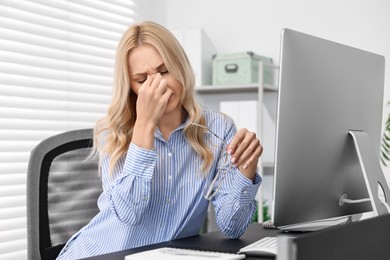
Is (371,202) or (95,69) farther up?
(95,69)

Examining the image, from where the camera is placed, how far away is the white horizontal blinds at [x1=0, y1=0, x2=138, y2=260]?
2850 mm

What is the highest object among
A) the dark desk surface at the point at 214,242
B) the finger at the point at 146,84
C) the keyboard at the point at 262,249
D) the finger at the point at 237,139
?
the finger at the point at 146,84

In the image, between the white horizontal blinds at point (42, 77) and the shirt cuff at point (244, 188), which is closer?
the shirt cuff at point (244, 188)

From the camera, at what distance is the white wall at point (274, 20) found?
3510 millimetres

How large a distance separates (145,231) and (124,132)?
11.8 inches

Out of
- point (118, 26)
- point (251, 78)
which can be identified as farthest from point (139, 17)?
point (251, 78)

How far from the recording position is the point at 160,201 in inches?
63.9

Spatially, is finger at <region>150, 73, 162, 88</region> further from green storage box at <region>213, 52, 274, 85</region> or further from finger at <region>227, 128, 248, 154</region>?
green storage box at <region>213, 52, 274, 85</region>

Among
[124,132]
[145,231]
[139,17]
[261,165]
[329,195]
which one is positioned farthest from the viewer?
[139,17]

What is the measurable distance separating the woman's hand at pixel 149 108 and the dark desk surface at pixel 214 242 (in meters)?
0.26

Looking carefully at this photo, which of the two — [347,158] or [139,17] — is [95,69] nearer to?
[139,17]

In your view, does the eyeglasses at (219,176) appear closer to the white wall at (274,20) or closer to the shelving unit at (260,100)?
the shelving unit at (260,100)

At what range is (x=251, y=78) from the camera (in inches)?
138

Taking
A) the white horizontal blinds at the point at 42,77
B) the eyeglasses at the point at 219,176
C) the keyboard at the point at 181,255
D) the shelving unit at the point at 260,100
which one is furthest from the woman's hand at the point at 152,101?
the shelving unit at the point at 260,100
